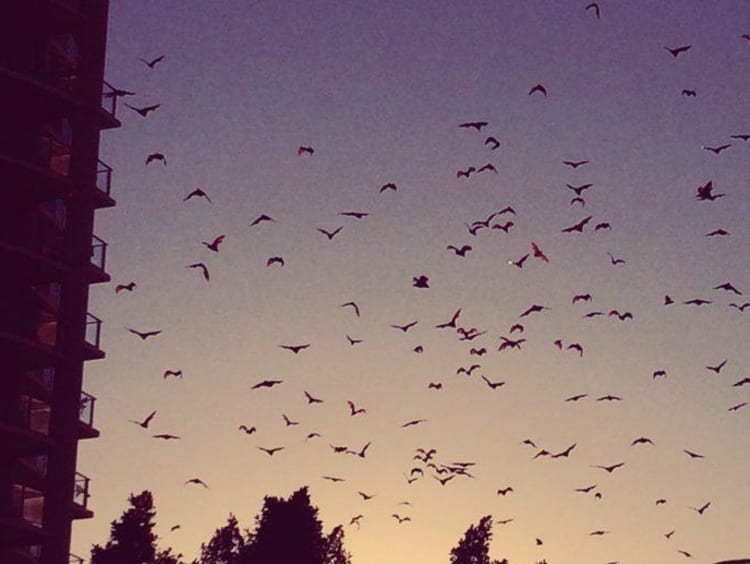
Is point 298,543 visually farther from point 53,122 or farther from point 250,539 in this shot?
point 53,122

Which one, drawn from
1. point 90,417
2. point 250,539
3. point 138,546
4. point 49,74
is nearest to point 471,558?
point 250,539

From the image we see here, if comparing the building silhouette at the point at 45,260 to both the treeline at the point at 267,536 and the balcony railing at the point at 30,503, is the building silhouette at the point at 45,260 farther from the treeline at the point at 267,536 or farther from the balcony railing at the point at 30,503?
the treeline at the point at 267,536

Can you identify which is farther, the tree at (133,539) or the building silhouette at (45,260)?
the tree at (133,539)

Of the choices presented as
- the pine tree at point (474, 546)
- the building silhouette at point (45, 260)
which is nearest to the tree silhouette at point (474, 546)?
the pine tree at point (474, 546)

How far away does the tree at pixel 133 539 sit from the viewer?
7662cm

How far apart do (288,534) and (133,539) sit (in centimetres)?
795

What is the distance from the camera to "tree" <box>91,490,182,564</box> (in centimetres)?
7662

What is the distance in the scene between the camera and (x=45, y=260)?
155 feet

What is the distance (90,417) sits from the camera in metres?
51.5

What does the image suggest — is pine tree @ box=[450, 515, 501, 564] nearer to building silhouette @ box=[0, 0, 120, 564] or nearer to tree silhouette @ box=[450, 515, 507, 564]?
tree silhouette @ box=[450, 515, 507, 564]

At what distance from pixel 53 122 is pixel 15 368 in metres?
9.57

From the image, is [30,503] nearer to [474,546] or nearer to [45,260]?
Answer: [45,260]

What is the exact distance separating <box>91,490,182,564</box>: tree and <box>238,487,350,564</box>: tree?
17.1 feet

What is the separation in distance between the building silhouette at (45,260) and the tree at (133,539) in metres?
25.1
